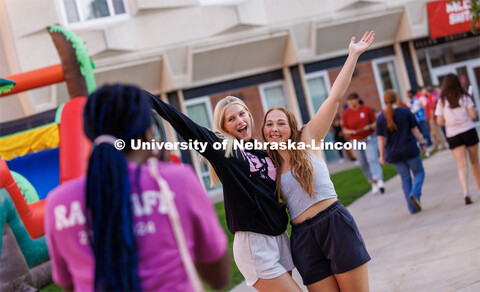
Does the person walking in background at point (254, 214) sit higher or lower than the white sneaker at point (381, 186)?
higher

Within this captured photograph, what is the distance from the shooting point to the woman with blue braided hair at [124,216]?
196cm

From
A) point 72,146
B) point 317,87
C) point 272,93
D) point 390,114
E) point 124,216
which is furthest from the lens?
point 317,87

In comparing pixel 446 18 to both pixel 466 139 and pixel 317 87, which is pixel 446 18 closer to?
pixel 317 87

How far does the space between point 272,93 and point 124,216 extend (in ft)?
58.4

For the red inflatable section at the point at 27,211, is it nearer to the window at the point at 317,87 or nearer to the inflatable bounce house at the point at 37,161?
the inflatable bounce house at the point at 37,161

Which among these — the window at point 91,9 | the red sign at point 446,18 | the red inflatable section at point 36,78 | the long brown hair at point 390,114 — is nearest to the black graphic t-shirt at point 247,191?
the long brown hair at point 390,114

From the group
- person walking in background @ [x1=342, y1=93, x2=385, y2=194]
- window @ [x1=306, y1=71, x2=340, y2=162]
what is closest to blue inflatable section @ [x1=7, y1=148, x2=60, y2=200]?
person walking in background @ [x1=342, y1=93, x2=385, y2=194]

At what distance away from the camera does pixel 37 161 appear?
31.7ft

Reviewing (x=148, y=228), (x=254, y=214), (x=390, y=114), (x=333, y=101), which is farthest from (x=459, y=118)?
(x=148, y=228)

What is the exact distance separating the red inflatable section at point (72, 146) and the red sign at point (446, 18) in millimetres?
13934

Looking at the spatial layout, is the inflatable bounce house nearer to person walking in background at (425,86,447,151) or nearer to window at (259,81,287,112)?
person walking in background at (425,86,447,151)

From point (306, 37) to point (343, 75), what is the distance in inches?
590

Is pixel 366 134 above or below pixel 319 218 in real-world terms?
below

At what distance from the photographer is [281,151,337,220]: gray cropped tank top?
3.80m
